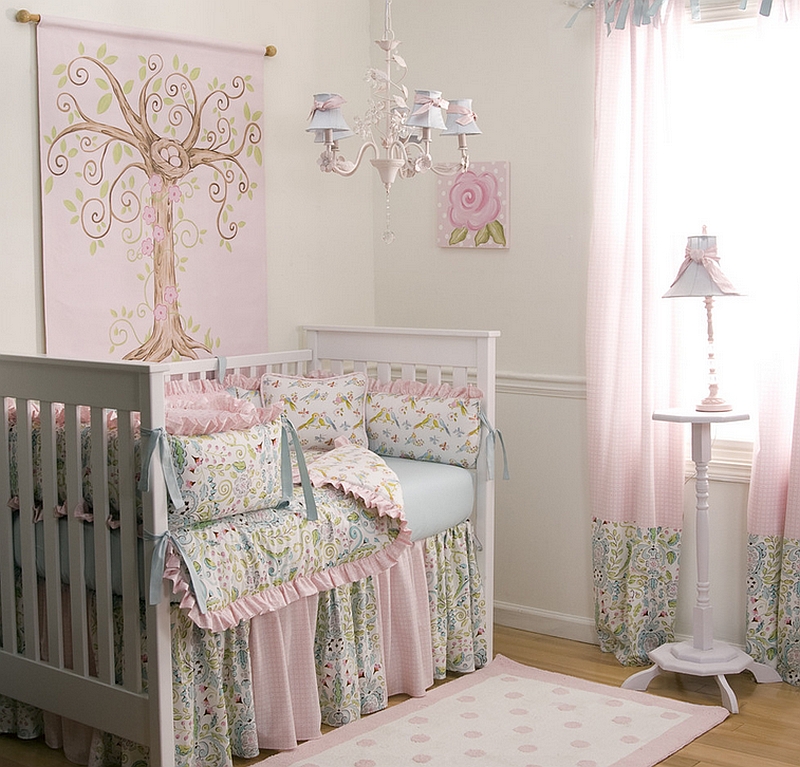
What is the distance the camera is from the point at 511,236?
3.80 meters

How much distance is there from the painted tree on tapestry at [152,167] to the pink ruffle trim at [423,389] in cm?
52

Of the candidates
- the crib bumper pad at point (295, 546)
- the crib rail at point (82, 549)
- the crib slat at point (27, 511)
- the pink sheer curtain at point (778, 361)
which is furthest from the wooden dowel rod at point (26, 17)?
the pink sheer curtain at point (778, 361)

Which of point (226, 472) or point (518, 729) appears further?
point (518, 729)

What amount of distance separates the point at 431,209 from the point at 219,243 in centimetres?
79

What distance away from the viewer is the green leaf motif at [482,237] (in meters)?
3.85

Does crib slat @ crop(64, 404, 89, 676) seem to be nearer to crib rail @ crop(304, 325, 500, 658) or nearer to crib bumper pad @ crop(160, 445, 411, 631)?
crib bumper pad @ crop(160, 445, 411, 631)

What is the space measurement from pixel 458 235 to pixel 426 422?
79cm

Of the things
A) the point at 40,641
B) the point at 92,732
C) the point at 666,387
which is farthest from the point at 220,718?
the point at 666,387

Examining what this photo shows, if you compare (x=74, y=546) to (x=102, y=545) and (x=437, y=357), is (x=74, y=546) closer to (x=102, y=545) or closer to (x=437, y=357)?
(x=102, y=545)

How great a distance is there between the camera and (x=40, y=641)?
286 cm

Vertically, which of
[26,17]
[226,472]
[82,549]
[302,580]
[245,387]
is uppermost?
[26,17]

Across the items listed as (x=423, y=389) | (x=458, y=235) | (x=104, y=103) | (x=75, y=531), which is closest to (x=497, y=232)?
(x=458, y=235)

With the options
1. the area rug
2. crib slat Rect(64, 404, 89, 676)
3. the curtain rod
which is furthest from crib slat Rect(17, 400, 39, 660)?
the curtain rod

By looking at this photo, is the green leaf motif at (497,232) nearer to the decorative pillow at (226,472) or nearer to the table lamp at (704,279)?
the table lamp at (704,279)
